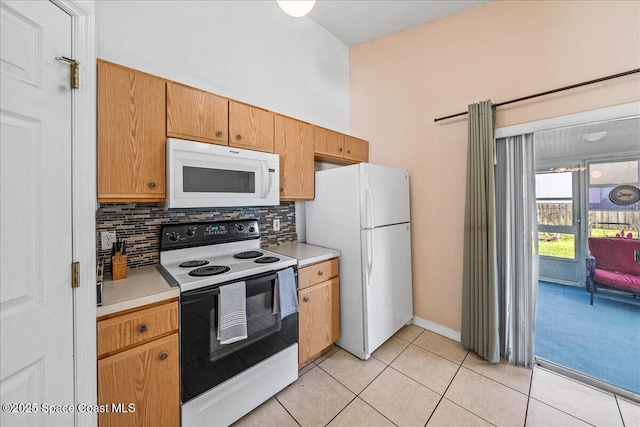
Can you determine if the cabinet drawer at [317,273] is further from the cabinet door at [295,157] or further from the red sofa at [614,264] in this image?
the red sofa at [614,264]

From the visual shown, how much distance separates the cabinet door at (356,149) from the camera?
8.89ft

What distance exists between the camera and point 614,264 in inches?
79.2

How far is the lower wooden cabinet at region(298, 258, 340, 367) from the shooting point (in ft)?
6.24

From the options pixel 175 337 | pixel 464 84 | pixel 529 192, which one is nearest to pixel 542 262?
pixel 529 192

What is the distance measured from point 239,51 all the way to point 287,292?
6.99 ft

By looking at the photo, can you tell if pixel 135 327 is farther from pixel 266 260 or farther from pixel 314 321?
pixel 314 321

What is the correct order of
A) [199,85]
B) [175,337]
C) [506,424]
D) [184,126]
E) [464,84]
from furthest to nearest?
1. [464,84]
2. [199,85]
3. [184,126]
4. [506,424]
5. [175,337]

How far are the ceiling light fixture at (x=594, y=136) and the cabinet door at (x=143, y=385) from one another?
3179mm

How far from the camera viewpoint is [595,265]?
6.96 feet

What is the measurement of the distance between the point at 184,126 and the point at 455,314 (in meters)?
2.86

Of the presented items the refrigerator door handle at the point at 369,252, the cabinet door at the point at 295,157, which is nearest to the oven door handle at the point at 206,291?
the cabinet door at the point at 295,157

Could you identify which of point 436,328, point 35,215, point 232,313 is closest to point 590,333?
point 436,328

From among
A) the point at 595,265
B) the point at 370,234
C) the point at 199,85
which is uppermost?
the point at 199,85

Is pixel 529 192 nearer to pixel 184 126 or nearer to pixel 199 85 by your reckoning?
pixel 184 126
